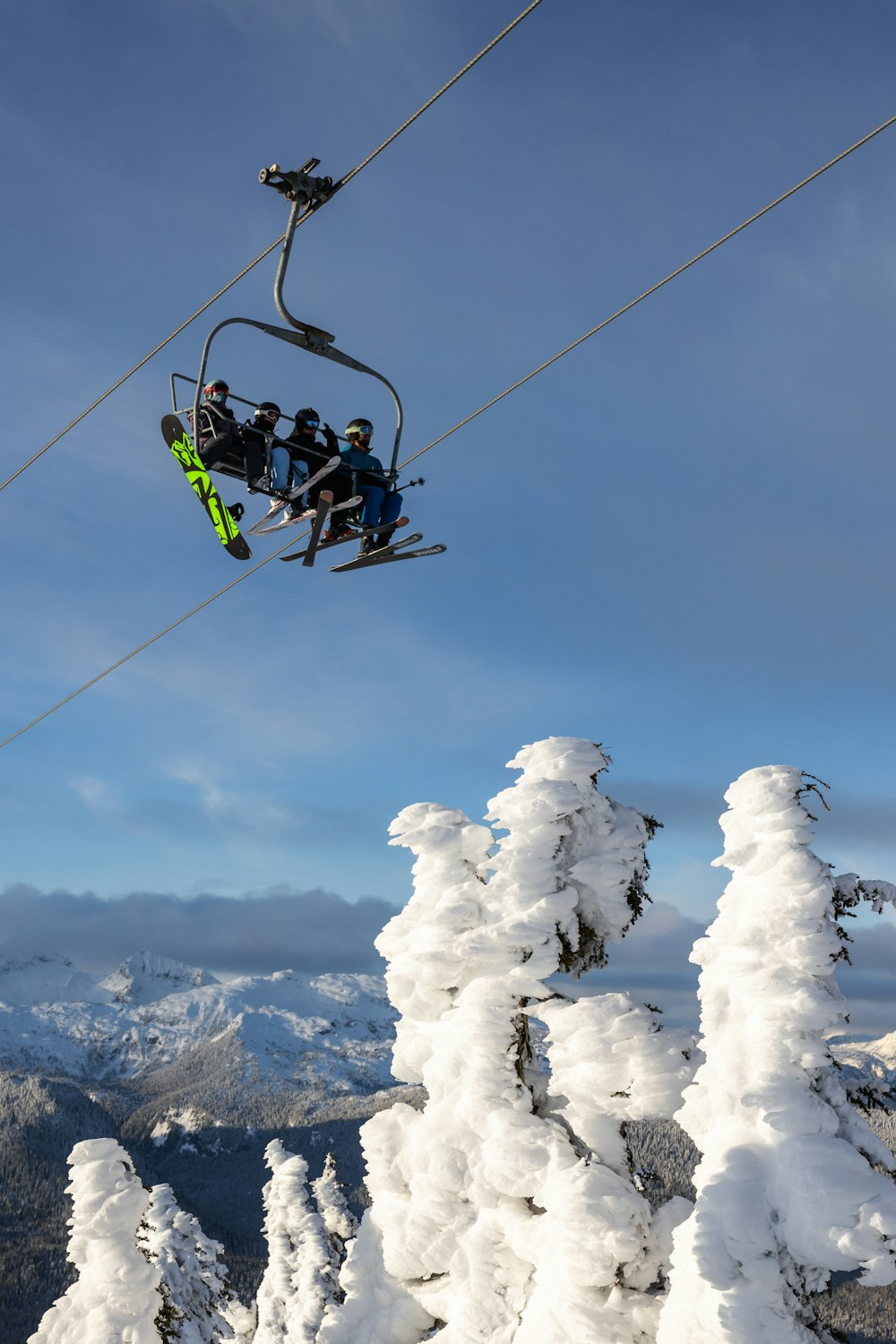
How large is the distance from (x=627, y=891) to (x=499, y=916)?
5.29ft

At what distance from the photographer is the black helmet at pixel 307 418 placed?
16.0 m

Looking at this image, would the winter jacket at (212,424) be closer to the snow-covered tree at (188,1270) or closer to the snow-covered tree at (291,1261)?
the snow-covered tree at (188,1270)

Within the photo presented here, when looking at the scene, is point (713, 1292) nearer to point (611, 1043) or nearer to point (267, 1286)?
point (611, 1043)

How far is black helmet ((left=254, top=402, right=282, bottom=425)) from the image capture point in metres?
15.4

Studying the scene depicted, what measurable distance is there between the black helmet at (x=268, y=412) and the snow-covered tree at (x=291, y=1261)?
20.6m

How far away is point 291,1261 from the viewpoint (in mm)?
28141

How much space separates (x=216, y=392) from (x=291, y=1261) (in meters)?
23.9

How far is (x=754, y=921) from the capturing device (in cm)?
1044

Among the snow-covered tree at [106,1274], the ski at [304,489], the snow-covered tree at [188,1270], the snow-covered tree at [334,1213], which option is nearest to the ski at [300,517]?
the ski at [304,489]

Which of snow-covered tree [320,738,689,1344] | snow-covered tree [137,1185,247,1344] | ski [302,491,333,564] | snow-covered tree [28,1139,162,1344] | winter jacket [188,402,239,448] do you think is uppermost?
winter jacket [188,402,239,448]

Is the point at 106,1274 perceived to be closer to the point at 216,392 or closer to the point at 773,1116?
the point at 773,1116

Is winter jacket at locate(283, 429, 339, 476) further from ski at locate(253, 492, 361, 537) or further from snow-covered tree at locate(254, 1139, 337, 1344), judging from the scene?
snow-covered tree at locate(254, 1139, 337, 1344)

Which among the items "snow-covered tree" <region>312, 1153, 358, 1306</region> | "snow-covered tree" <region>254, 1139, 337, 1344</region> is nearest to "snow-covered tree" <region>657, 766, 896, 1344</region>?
"snow-covered tree" <region>254, 1139, 337, 1344</region>

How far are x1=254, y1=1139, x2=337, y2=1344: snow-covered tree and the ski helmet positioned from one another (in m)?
20.8
